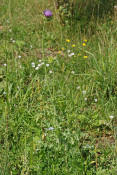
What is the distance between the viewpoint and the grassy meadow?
1.73 metres

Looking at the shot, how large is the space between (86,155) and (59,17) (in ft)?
9.52

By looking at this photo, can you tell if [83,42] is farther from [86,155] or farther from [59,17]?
[86,155]

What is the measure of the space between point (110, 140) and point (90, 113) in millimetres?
302

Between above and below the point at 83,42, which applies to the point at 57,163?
below


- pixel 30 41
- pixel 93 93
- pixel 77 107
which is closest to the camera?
pixel 77 107

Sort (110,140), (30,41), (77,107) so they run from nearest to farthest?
1. (110,140)
2. (77,107)
3. (30,41)

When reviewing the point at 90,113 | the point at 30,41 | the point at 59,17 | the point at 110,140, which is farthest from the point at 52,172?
the point at 59,17

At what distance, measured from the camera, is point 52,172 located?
1666mm

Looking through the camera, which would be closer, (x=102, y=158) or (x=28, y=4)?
(x=102, y=158)

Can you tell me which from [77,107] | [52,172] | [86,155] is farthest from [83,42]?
[52,172]

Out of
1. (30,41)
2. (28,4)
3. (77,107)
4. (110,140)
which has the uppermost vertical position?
(28,4)

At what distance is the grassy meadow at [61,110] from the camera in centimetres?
173

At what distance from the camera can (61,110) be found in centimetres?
222

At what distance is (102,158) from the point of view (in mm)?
1873
